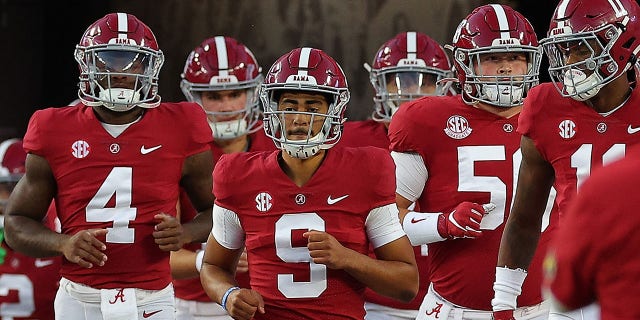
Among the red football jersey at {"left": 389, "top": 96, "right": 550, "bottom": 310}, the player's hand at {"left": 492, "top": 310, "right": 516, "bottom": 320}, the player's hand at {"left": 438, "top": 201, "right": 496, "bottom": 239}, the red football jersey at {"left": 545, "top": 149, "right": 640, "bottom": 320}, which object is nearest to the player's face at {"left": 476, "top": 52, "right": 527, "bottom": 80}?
the red football jersey at {"left": 389, "top": 96, "right": 550, "bottom": 310}

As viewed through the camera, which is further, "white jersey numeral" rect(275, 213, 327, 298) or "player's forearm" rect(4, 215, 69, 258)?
"player's forearm" rect(4, 215, 69, 258)

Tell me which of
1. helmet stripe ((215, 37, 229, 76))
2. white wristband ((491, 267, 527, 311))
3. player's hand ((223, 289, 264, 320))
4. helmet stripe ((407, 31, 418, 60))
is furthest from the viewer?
helmet stripe ((215, 37, 229, 76))

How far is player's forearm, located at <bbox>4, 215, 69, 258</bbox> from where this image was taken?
336 centimetres

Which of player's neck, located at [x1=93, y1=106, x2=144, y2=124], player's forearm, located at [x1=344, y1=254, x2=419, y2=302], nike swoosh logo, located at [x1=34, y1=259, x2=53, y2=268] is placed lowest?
nike swoosh logo, located at [x1=34, y1=259, x2=53, y2=268]

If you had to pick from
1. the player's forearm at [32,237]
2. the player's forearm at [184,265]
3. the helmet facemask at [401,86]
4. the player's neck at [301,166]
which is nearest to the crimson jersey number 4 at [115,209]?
the player's forearm at [32,237]

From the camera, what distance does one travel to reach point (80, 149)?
340 cm

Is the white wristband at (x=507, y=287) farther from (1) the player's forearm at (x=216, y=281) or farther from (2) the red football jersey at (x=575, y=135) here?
(1) the player's forearm at (x=216, y=281)

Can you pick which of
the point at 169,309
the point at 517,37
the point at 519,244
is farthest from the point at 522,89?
the point at 169,309

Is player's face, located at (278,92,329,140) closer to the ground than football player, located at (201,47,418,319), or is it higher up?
higher up

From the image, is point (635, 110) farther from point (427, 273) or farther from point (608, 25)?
point (427, 273)

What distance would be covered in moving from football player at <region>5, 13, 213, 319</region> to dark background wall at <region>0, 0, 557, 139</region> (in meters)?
2.51

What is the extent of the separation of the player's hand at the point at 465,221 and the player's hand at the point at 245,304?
2.37 feet

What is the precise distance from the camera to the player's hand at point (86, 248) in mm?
3264

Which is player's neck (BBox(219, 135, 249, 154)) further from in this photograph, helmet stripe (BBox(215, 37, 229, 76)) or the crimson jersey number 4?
the crimson jersey number 4
